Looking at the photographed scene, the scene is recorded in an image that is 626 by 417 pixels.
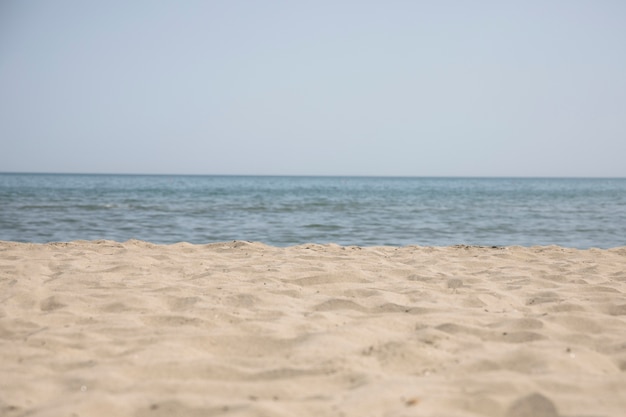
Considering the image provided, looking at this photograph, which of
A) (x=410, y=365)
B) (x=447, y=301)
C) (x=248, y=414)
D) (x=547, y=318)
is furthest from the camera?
(x=447, y=301)

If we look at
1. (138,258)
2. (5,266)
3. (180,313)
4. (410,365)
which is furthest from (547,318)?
(5,266)

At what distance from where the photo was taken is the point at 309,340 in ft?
9.27

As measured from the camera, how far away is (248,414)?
1.98 m

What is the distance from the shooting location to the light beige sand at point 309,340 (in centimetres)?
212

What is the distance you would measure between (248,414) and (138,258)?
158 inches

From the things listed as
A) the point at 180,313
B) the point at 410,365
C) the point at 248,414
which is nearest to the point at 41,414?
the point at 248,414

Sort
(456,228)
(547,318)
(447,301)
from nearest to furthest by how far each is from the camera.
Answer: (547,318), (447,301), (456,228)

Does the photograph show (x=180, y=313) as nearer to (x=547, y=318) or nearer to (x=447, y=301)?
(x=447, y=301)

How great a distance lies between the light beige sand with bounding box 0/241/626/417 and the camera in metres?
2.12

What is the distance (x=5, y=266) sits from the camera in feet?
16.5

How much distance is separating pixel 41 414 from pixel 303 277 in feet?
8.94

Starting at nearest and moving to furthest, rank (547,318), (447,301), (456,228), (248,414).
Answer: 1. (248,414)
2. (547,318)
3. (447,301)
4. (456,228)

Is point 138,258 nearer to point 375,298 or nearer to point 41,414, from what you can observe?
point 375,298

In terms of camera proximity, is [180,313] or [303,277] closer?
[180,313]
